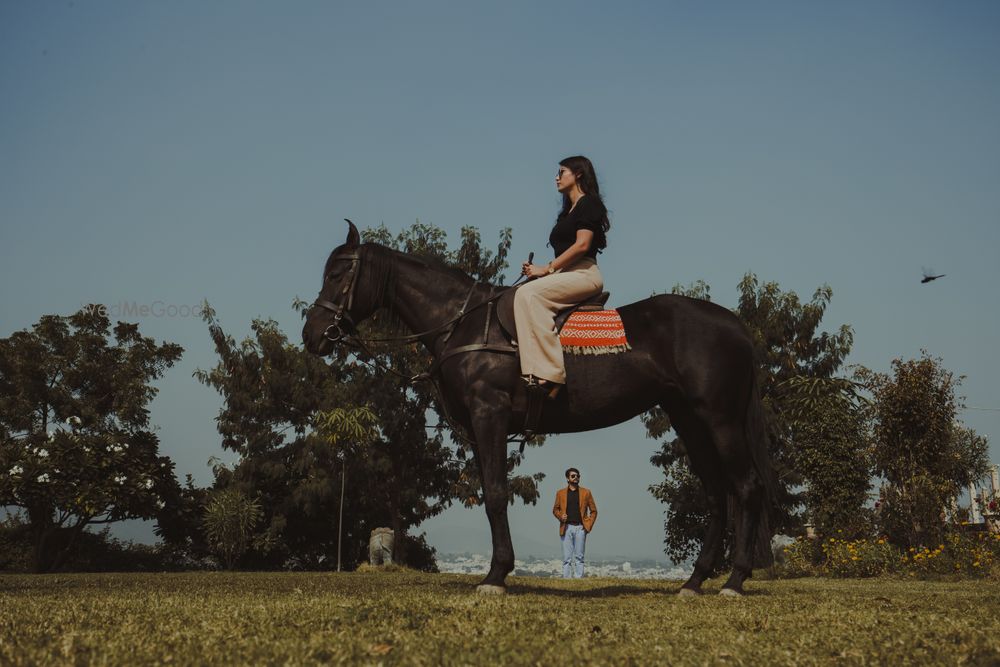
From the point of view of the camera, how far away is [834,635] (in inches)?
197

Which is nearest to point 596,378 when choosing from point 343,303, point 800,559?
point 343,303

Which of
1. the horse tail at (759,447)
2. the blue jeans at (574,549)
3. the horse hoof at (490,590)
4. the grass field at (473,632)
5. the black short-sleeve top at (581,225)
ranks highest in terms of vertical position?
the black short-sleeve top at (581,225)

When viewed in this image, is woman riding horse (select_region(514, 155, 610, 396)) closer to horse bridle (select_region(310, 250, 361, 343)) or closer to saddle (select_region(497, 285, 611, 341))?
saddle (select_region(497, 285, 611, 341))

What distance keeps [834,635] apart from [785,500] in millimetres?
33869

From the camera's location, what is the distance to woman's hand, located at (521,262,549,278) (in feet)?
27.5

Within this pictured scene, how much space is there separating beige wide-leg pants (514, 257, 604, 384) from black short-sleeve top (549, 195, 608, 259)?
0.29 m

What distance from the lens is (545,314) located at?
8055 millimetres

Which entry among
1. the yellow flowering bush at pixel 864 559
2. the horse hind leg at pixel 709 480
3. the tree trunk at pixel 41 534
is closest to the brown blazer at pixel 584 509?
the yellow flowering bush at pixel 864 559

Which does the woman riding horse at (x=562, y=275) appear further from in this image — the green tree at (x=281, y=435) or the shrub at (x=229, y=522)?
the green tree at (x=281, y=435)

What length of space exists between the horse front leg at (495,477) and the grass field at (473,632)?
3.30ft

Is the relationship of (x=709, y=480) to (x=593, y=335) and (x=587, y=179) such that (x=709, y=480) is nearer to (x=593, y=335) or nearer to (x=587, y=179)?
(x=593, y=335)

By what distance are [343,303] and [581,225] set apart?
96.3 inches

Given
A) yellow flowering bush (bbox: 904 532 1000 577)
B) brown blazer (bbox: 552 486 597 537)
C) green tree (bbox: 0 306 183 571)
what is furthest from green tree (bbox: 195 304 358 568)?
yellow flowering bush (bbox: 904 532 1000 577)

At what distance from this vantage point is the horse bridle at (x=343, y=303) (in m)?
8.46
